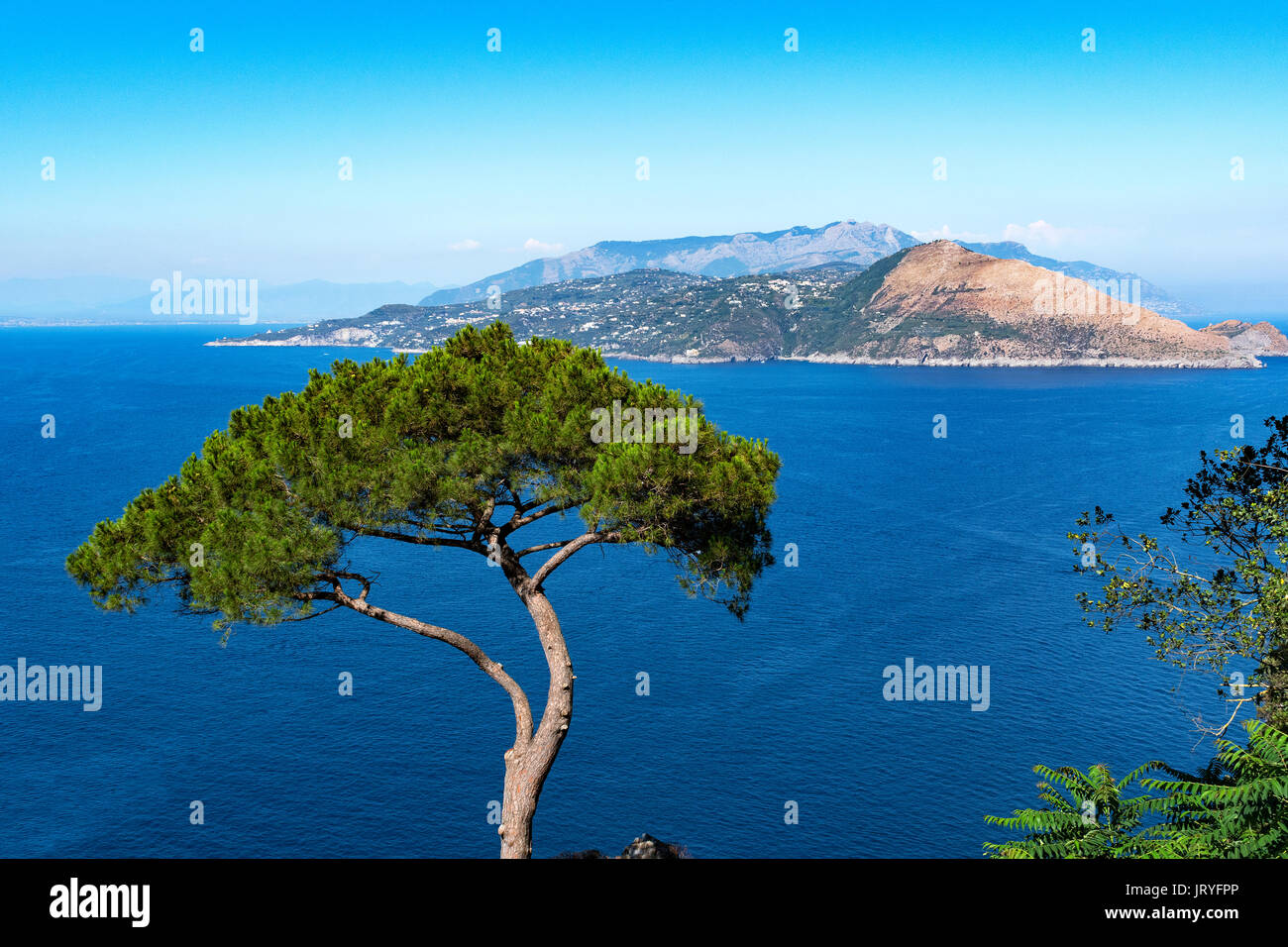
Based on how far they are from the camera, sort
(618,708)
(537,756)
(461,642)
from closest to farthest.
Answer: (537,756), (461,642), (618,708)

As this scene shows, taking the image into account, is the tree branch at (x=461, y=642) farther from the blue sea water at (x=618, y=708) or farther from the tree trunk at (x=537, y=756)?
the blue sea water at (x=618, y=708)

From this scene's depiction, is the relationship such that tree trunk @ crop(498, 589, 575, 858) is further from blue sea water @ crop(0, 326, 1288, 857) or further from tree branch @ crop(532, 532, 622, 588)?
blue sea water @ crop(0, 326, 1288, 857)

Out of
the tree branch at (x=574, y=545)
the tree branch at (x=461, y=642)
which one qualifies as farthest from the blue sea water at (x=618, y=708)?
the tree branch at (x=574, y=545)

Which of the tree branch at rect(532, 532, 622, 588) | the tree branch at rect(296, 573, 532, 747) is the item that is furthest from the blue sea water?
the tree branch at rect(532, 532, 622, 588)

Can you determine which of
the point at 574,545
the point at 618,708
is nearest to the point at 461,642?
the point at 574,545

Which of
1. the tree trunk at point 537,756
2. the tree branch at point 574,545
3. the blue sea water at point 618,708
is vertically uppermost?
the tree branch at point 574,545

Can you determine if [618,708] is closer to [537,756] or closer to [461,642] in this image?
[461,642]
